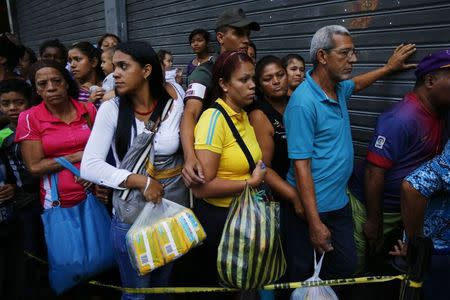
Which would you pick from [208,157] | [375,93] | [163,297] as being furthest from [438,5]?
[163,297]

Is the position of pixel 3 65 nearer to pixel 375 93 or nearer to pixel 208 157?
pixel 208 157

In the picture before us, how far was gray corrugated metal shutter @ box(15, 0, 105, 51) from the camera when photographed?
8.91 metres

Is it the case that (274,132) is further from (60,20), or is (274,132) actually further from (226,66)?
(60,20)

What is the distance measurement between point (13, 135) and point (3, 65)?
6.02ft

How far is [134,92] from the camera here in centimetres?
255

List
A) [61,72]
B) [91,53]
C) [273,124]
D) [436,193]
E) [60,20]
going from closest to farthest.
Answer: [436,193] → [273,124] → [61,72] → [91,53] → [60,20]

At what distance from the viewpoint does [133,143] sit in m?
2.45

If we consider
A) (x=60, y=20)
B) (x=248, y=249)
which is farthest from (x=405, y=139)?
(x=60, y=20)

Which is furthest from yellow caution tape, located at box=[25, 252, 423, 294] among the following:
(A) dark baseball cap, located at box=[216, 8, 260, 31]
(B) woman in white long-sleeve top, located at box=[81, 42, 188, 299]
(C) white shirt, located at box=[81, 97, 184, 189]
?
(A) dark baseball cap, located at box=[216, 8, 260, 31]

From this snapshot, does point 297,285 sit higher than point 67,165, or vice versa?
point 67,165

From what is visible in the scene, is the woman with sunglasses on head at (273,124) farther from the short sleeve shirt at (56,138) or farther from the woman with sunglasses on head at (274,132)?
the short sleeve shirt at (56,138)

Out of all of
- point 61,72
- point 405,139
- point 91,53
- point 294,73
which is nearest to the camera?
point 405,139

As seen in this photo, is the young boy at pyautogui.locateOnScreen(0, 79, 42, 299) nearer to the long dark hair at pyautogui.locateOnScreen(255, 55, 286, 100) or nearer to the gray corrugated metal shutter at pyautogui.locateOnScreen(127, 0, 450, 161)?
the long dark hair at pyautogui.locateOnScreen(255, 55, 286, 100)

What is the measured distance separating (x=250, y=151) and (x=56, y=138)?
1.46m
